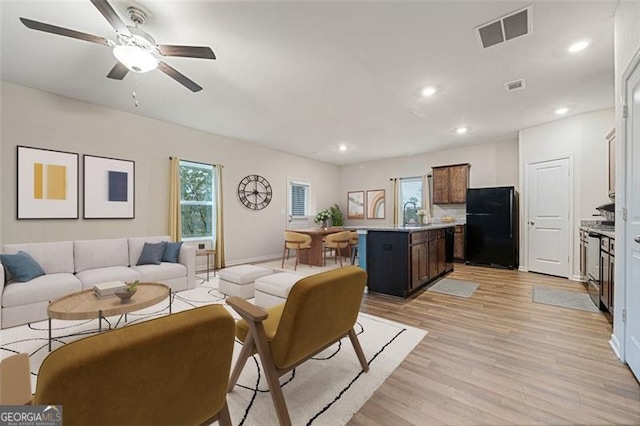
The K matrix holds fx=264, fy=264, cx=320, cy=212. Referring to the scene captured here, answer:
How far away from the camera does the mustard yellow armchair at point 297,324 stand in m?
1.42

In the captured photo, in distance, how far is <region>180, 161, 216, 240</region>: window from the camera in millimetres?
5258

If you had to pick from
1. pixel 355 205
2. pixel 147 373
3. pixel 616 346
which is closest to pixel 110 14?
pixel 147 373

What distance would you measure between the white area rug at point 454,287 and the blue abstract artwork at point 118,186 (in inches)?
202

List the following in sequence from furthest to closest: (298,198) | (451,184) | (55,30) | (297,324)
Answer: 1. (298,198)
2. (451,184)
3. (55,30)
4. (297,324)

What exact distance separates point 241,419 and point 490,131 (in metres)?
6.25

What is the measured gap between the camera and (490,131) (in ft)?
17.8

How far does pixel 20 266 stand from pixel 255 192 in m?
4.03

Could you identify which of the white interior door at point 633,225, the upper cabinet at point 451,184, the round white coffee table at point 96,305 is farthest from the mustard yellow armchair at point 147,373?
the upper cabinet at point 451,184

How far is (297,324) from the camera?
1.44 meters

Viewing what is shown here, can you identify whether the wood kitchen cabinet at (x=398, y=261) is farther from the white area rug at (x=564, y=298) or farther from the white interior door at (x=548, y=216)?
the white interior door at (x=548, y=216)

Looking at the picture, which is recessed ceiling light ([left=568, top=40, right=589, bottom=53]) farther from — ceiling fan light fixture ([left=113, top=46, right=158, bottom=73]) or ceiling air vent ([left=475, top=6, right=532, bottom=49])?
ceiling fan light fixture ([left=113, top=46, right=158, bottom=73])

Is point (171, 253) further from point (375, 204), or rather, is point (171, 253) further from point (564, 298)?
point (375, 204)

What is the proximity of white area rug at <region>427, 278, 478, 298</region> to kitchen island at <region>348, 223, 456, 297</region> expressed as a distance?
19cm

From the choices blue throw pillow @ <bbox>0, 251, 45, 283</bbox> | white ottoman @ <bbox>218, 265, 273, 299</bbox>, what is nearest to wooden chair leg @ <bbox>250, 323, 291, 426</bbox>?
white ottoman @ <bbox>218, 265, 273, 299</bbox>
